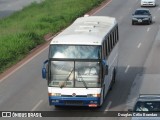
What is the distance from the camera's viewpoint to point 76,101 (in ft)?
71.3

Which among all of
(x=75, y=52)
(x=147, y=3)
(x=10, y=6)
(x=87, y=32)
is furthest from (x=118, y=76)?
(x=10, y=6)

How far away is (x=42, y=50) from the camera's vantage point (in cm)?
3791

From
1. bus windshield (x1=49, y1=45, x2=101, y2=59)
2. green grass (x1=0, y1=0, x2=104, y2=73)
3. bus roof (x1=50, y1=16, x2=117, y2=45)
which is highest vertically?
bus roof (x1=50, y1=16, x2=117, y2=45)

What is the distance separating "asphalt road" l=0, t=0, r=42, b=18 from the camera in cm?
6886

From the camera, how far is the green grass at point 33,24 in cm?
3527

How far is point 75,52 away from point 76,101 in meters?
2.00

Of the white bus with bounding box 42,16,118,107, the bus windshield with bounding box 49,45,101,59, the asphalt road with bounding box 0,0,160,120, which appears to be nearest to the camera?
the white bus with bounding box 42,16,118,107

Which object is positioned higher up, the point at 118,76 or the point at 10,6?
the point at 118,76

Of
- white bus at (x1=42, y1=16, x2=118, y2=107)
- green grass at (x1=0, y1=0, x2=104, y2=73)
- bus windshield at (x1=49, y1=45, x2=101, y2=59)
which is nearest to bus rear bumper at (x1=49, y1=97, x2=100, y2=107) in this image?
white bus at (x1=42, y1=16, x2=118, y2=107)

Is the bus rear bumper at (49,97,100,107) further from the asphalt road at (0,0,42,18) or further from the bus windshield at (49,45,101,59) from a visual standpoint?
the asphalt road at (0,0,42,18)

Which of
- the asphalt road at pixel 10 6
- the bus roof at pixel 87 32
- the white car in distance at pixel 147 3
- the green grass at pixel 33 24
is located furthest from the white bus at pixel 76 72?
the white car in distance at pixel 147 3

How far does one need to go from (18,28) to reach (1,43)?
32.8 ft

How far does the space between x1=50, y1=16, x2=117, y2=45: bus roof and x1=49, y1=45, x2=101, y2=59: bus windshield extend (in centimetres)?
21

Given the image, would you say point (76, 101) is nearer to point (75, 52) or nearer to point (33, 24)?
point (75, 52)
